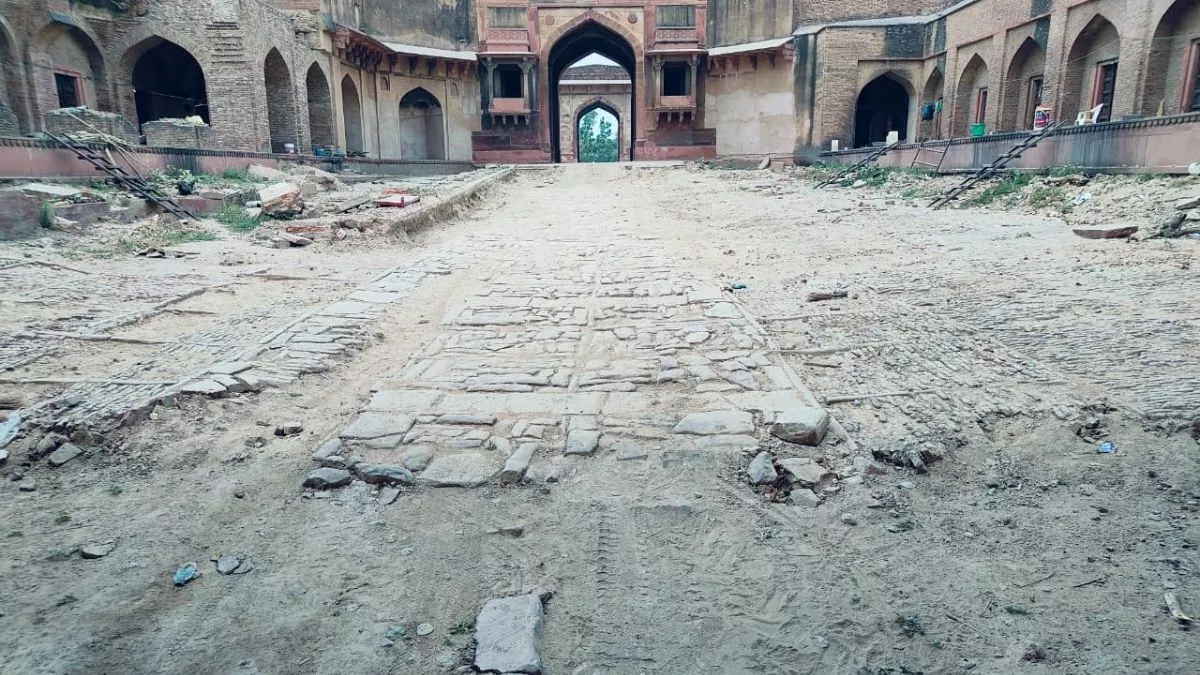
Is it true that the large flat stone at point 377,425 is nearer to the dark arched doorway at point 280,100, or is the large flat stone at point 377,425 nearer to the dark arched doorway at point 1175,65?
Result: the dark arched doorway at point 1175,65

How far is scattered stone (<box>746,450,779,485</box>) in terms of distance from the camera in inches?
121

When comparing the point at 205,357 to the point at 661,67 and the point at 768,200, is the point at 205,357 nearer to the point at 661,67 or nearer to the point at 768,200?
the point at 768,200

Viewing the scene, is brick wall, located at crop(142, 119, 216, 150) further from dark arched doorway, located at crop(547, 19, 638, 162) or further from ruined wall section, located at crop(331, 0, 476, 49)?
dark arched doorway, located at crop(547, 19, 638, 162)

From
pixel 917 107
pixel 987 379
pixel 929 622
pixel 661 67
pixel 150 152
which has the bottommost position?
pixel 929 622

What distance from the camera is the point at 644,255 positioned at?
8.27m

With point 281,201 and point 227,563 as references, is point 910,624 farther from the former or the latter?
point 281,201

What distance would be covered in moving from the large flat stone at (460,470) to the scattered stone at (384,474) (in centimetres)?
6

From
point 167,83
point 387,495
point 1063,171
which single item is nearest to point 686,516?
point 387,495

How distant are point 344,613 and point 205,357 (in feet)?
9.42

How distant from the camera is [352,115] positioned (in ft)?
78.9

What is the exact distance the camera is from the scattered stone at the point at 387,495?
2959 millimetres

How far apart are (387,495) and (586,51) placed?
28138 mm

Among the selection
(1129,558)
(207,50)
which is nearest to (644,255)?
(1129,558)

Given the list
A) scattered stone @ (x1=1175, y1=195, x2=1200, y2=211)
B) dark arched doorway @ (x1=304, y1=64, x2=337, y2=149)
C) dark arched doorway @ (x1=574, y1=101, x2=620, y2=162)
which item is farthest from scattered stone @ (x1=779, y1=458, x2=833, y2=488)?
dark arched doorway @ (x1=574, y1=101, x2=620, y2=162)
